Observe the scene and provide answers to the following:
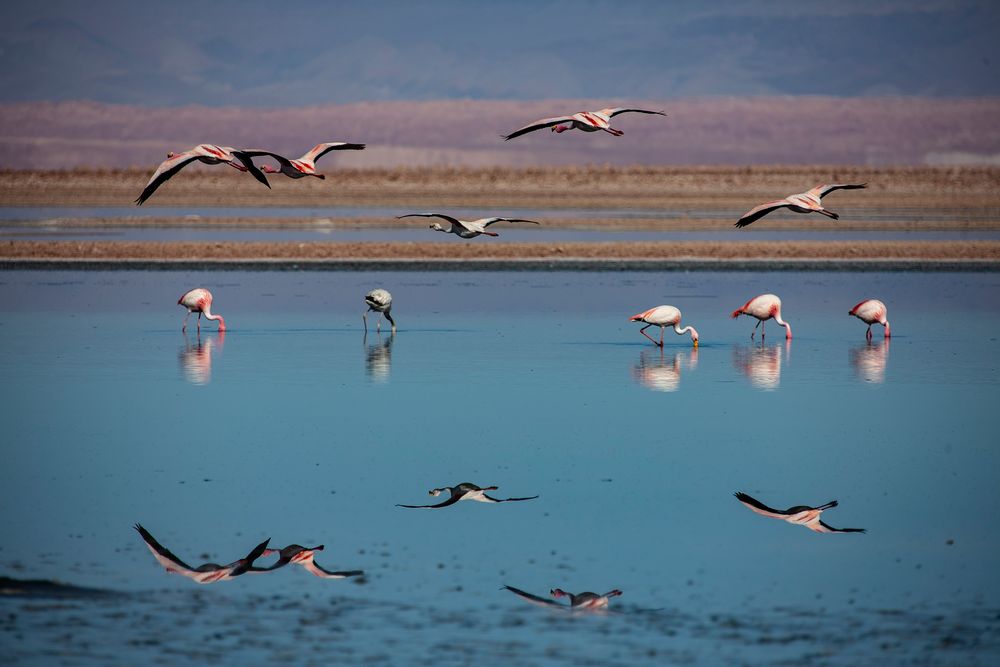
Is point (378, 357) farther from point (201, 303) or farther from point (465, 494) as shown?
point (465, 494)

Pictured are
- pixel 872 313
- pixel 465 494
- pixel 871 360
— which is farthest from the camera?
pixel 872 313

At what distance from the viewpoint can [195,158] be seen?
1401 centimetres

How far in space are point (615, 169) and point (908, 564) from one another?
83760 millimetres

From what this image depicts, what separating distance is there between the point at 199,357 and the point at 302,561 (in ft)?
30.7

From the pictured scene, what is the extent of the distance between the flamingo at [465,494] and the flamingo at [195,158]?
3860 millimetres

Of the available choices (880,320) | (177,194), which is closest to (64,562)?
(880,320)

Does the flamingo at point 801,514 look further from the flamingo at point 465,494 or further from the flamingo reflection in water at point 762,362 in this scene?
the flamingo reflection in water at point 762,362

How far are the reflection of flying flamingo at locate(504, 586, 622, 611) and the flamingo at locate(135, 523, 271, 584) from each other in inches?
61.5

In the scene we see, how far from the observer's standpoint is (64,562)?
28.7 feet

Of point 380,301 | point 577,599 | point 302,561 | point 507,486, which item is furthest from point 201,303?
point 577,599

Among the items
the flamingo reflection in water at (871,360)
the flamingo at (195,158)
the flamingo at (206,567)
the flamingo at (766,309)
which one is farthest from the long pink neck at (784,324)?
the flamingo at (206,567)

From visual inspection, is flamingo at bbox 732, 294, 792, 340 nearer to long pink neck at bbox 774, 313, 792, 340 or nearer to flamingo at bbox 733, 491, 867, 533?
long pink neck at bbox 774, 313, 792, 340

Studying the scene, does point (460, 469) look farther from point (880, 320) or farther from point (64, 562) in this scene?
point (880, 320)

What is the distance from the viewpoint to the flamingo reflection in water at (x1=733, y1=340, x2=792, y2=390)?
52.5ft
